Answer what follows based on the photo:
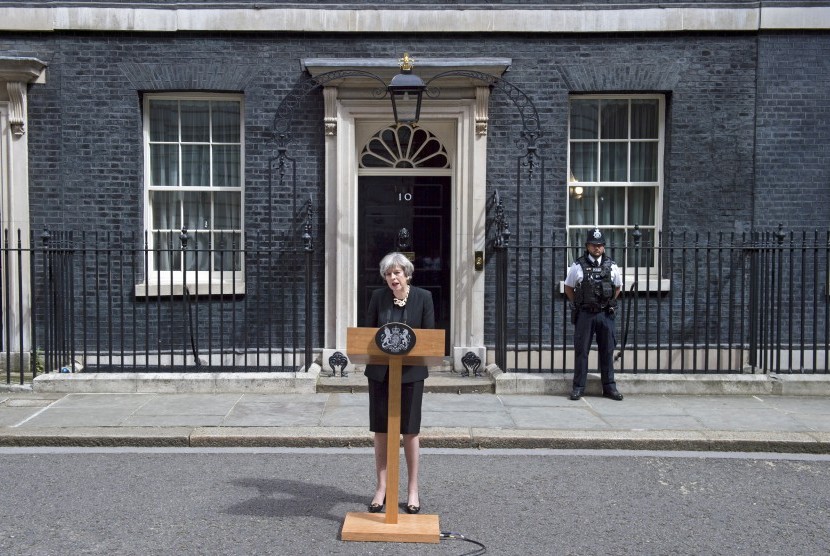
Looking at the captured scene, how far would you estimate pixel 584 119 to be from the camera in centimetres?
1037

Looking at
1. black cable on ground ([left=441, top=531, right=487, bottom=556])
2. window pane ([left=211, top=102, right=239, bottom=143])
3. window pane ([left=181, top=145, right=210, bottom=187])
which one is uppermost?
window pane ([left=211, top=102, right=239, bottom=143])

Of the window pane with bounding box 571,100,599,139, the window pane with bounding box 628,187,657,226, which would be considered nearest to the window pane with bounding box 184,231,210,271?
the window pane with bounding box 571,100,599,139

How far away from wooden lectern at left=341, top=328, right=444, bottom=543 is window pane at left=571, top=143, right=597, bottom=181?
5.72 meters

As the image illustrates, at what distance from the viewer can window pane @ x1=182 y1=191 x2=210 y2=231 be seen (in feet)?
34.1

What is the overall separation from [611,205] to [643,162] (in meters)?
0.63

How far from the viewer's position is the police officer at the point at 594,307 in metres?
8.81

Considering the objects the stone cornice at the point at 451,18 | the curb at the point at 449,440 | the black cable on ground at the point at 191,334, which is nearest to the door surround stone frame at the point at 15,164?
the stone cornice at the point at 451,18

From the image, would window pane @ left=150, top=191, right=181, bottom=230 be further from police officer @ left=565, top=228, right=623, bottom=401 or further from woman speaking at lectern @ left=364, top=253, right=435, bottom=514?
woman speaking at lectern @ left=364, top=253, right=435, bottom=514

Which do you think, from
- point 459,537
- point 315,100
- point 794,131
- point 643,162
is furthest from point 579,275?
point 459,537

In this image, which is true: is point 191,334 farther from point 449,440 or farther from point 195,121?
point 449,440

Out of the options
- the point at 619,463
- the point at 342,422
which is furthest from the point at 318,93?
the point at 619,463

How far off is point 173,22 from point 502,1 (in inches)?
147

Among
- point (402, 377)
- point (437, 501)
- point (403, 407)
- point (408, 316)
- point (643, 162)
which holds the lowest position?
point (437, 501)

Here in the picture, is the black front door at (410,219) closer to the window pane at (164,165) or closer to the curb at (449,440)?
the window pane at (164,165)
